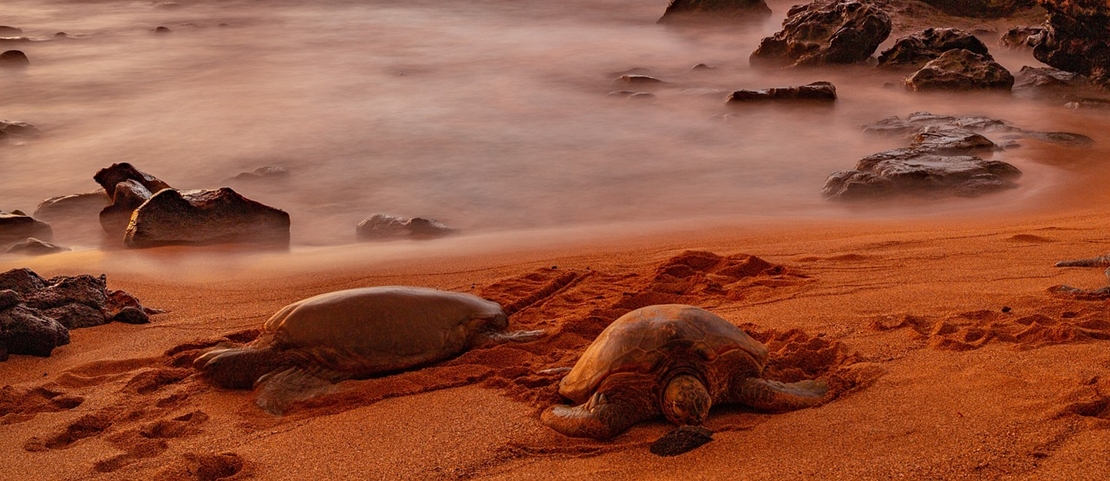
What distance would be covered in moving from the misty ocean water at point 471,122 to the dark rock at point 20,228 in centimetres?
190

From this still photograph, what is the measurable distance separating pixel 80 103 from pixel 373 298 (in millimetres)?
12167

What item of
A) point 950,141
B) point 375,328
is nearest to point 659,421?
point 375,328

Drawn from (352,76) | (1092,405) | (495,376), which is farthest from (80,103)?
(1092,405)

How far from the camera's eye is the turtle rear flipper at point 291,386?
4191 mm

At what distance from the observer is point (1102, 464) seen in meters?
2.95

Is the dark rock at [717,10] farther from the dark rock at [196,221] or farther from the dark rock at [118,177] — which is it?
the dark rock at [196,221]

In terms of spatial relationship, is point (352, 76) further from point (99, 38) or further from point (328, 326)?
point (328, 326)

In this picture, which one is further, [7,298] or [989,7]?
[989,7]

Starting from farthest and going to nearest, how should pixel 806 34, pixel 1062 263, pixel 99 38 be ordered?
pixel 99 38 < pixel 806 34 < pixel 1062 263

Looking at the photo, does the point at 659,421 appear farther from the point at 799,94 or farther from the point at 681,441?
the point at 799,94

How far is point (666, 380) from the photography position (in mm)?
3602

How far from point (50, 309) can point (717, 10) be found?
16866 millimetres

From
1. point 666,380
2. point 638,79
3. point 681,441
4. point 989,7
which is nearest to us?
point 681,441

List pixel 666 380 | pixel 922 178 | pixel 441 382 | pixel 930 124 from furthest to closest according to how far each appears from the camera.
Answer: pixel 930 124 < pixel 922 178 < pixel 441 382 < pixel 666 380
